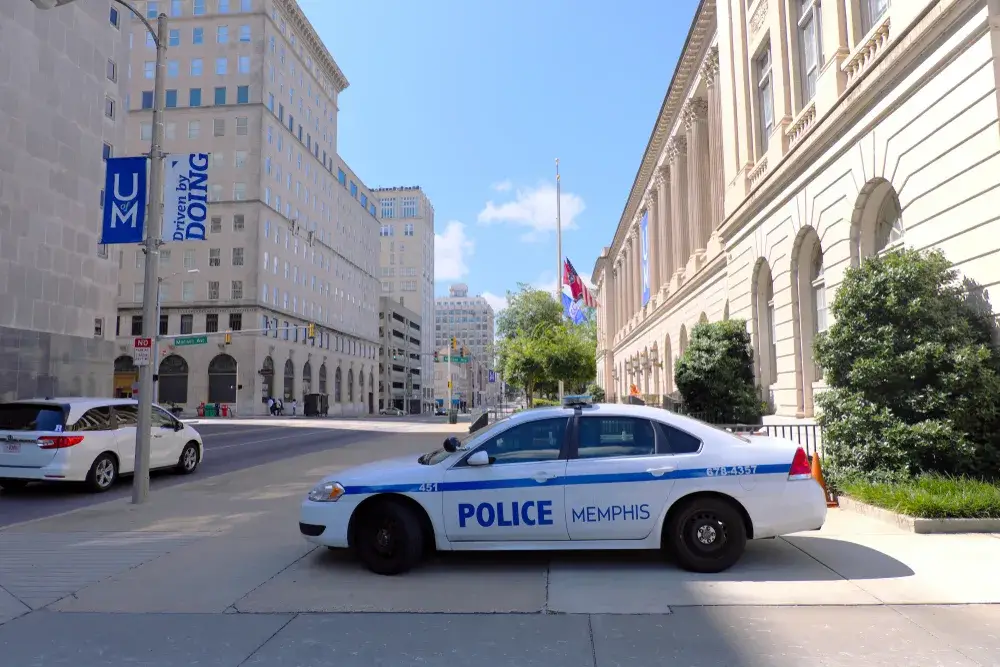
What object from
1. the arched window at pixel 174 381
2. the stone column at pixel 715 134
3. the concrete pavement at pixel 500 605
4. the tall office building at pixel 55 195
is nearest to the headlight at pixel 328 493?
the concrete pavement at pixel 500 605

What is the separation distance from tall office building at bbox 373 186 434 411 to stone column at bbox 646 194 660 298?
10848 cm

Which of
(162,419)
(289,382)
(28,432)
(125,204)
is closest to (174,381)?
(289,382)

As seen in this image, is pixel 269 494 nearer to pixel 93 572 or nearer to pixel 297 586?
pixel 93 572

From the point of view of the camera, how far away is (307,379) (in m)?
77.7

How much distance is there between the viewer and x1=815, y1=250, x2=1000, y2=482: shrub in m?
8.95

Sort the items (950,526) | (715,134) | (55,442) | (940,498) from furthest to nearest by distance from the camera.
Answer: (715,134) < (55,442) < (940,498) < (950,526)

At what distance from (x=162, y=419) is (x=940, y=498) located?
528 inches

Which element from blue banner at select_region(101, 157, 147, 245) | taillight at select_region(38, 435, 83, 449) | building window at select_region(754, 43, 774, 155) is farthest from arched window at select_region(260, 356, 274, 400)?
blue banner at select_region(101, 157, 147, 245)

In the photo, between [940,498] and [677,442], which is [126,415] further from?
[940,498]

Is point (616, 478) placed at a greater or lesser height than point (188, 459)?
greater

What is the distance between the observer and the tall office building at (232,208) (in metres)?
65.2

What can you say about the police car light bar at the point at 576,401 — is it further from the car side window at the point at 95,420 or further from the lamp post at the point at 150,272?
the car side window at the point at 95,420

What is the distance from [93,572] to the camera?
6.68 metres

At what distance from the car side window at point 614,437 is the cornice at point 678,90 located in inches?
883
